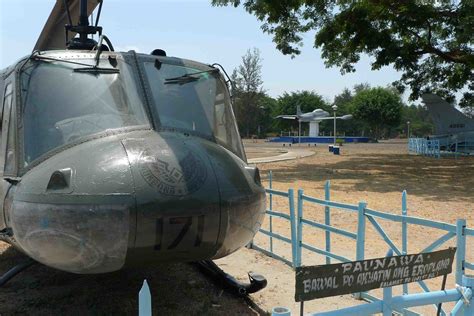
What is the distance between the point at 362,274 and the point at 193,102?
239 cm

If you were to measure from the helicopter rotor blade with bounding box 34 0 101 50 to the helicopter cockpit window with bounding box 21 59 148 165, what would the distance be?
7.75 feet

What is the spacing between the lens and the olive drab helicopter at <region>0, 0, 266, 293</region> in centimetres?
313

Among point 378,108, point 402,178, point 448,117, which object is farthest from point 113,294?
point 378,108

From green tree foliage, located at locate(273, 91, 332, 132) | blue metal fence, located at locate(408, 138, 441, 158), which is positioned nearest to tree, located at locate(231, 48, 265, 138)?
green tree foliage, located at locate(273, 91, 332, 132)

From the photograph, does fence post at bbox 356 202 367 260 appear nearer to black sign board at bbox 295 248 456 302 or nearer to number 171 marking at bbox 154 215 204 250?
black sign board at bbox 295 248 456 302

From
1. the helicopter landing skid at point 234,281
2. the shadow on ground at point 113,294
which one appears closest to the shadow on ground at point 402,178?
the helicopter landing skid at point 234,281

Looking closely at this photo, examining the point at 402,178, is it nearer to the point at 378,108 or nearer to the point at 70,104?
the point at 70,104

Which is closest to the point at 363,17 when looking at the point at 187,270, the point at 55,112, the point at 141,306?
the point at 187,270

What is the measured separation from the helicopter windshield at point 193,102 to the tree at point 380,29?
14.3 m

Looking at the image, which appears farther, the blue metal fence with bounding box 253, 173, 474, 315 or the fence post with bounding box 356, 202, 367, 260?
the fence post with bounding box 356, 202, 367, 260

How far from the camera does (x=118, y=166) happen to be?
10.6 feet

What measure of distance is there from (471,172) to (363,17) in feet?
26.3

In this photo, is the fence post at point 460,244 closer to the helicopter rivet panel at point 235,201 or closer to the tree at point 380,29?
the helicopter rivet panel at point 235,201

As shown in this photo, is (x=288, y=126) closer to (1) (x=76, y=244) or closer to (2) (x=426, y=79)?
(2) (x=426, y=79)
